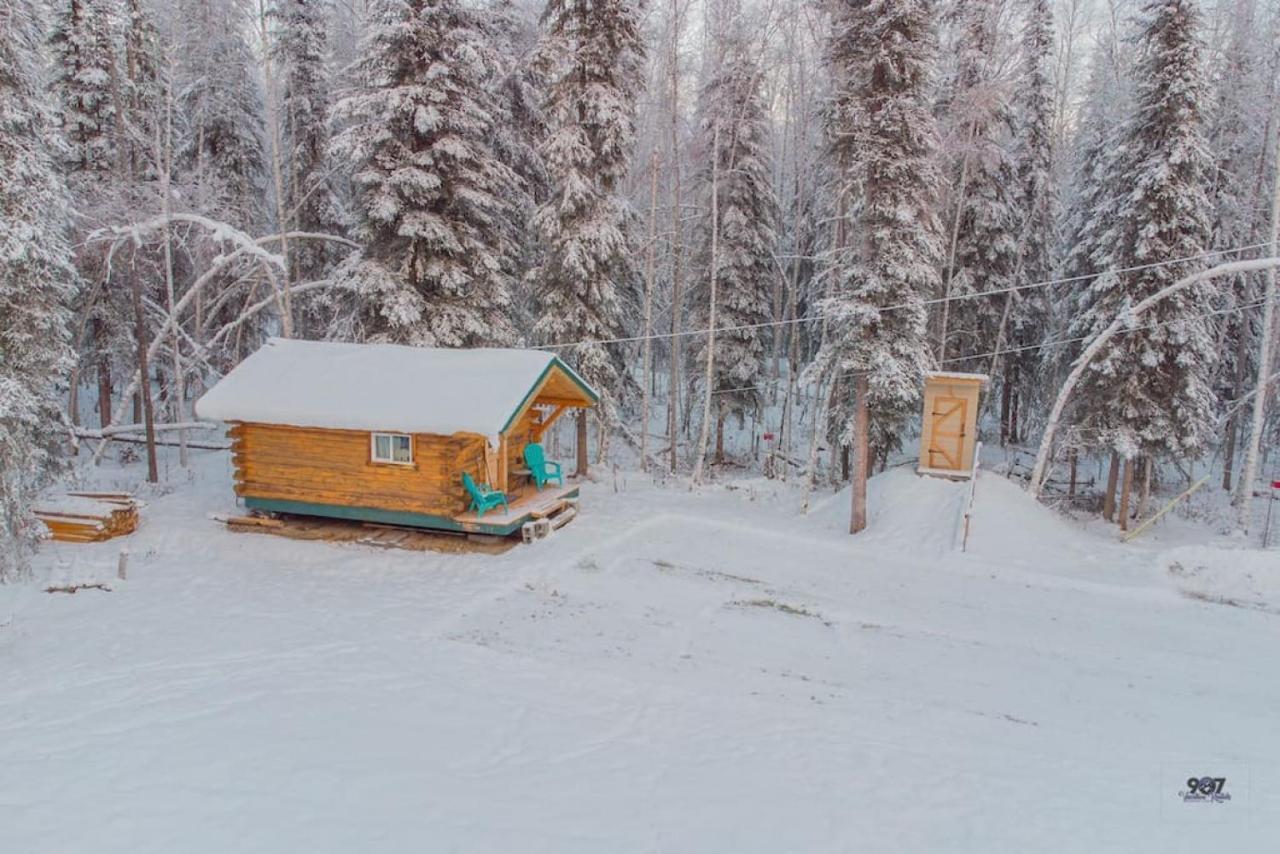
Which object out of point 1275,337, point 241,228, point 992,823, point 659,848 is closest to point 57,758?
point 659,848

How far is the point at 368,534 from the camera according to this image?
45.9 feet

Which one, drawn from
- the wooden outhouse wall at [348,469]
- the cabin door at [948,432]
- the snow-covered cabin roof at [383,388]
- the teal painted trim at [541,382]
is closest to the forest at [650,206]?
the cabin door at [948,432]

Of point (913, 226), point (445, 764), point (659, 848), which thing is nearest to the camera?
point (659, 848)

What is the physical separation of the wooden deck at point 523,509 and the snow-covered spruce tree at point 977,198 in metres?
12.2

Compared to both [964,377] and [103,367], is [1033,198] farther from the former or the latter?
[103,367]

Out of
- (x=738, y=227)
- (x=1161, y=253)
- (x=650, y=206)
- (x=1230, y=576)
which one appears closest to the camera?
(x=1230, y=576)

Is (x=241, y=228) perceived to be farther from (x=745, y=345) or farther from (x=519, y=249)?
(x=745, y=345)

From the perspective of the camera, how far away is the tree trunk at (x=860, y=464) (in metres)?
15.5

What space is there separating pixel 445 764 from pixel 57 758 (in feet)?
10.6

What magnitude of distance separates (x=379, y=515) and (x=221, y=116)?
56.4ft

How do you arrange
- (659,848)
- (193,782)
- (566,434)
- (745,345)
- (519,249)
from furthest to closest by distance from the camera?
(566,434), (745,345), (519,249), (193,782), (659,848)

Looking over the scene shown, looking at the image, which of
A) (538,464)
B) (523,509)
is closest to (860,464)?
(538,464)

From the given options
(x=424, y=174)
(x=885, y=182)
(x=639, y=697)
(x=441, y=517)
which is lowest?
(x=639, y=697)

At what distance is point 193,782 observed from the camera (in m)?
5.83
